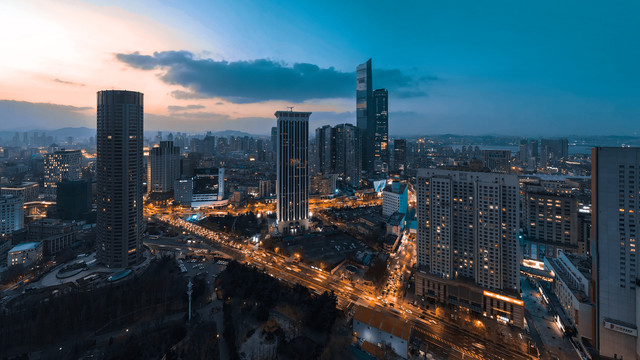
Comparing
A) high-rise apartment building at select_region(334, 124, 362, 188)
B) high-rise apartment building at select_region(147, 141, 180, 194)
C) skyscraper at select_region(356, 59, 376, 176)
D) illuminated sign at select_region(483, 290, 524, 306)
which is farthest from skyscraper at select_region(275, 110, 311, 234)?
skyscraper at select_region(356, 59, 376, 176)

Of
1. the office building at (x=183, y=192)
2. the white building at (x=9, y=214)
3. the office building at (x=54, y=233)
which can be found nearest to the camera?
the office building at (x=54, y=233)

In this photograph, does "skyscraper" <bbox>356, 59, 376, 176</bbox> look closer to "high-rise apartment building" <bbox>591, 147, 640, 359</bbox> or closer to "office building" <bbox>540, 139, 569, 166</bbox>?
"office building" <bbox>540, 139, 569, 166</bbox>

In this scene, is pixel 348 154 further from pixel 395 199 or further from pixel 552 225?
pixel 552 225

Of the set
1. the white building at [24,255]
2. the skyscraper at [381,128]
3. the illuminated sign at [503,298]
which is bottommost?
the illuminated sign at [503,298]

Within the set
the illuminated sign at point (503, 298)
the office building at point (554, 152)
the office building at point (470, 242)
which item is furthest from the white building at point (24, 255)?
the office building at point (554, 152)

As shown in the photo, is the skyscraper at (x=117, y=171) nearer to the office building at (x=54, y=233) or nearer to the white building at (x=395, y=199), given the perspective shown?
the office building at (x=54, y=233)

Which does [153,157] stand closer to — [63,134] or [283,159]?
[283,159]
